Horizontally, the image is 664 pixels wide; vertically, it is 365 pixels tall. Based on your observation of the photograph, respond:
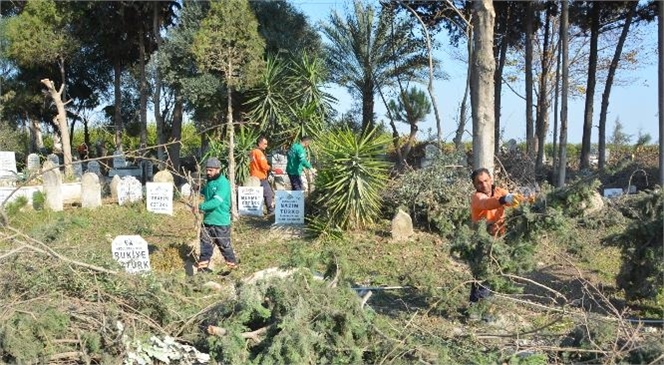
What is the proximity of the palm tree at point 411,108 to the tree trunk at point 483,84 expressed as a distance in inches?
427

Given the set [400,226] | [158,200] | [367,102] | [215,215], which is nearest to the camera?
[215,215]

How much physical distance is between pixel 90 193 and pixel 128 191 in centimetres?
73

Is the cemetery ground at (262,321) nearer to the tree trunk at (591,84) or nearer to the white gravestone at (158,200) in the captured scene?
the white gravestone at (158,200)

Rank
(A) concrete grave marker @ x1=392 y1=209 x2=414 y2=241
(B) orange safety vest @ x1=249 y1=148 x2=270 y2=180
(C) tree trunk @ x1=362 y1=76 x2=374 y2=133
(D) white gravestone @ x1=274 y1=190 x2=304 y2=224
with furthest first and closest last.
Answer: (C) tree trunk @ x1=362 y1=76 x2=374 y2=133
(B) orange safety vest @ x1=249 y1=148 x2=270 y2=180
(D) white gravestone @ x1=274 y1=190 x2=304 y2=224
(A) concrete grave marker @ x1=392 y1=209 x2=414 y2=241

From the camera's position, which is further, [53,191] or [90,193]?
[90,193]

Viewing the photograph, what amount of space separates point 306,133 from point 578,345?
10047 millimetres

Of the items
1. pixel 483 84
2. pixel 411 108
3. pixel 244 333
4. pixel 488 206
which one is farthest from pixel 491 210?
pixel 411 108

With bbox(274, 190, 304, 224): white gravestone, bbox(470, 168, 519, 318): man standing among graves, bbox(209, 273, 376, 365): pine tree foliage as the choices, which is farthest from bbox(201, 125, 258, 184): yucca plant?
bbox(209, 273, 376, 365): pine tree foliage

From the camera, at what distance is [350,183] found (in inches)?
413

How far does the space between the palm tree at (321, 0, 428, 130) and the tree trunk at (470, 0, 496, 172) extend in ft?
35.0

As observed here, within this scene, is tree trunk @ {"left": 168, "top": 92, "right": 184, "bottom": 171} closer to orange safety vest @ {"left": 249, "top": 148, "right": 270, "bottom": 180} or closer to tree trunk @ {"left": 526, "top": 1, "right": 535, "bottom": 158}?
orange safety vest @ {"left": 249, "top": 148, "right": 270, "bottom": 180}

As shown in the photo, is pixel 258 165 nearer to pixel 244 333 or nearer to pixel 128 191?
pixel 128 191

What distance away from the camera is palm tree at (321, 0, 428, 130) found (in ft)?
65.8

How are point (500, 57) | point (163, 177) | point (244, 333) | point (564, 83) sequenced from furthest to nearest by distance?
point (500, 57) < point (564, 83) < point (163, 177) < point (244, 333)
